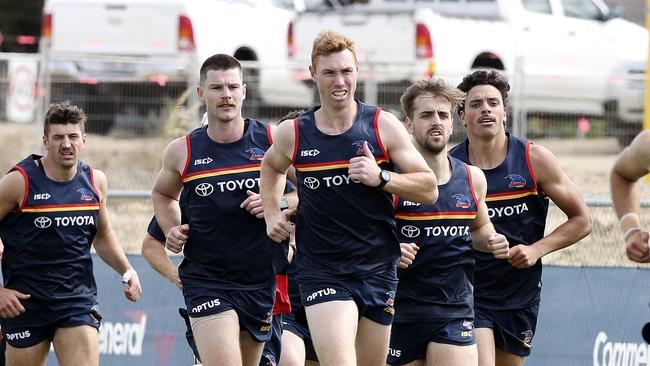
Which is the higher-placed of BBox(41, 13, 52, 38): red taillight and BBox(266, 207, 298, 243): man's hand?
BBox(41, 13, 52, 38): red taillight

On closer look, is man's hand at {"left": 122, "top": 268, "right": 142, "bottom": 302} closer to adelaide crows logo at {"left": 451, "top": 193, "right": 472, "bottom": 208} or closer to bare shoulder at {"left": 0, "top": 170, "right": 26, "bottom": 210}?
bare shoulder at {"left": 0, "top": 170, "right": 26, "bottom": 210}

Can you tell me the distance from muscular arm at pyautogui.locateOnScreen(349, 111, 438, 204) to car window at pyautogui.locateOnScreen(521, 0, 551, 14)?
12747 millimetres

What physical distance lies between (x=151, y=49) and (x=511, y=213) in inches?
386

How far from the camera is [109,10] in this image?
18.1 metres

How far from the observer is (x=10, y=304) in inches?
374

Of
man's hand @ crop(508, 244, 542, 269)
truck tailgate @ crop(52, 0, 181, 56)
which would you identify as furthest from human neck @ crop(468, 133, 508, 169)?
truck tailgate @ crop(52, 0, 181, 56)

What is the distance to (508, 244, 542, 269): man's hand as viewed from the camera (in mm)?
8750

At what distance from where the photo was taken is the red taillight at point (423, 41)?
1803 centimetres

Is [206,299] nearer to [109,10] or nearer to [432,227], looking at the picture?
[432,227]

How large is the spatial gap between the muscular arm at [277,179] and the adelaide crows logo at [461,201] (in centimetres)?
104

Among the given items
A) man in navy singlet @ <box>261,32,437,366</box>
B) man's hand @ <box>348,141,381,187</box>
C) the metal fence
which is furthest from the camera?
the metal fence

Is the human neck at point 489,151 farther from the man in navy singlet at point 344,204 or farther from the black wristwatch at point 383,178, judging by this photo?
A: the black wristwatch at point 383,178

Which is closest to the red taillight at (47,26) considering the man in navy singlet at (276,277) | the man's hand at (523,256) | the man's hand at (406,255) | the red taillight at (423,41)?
the red taillight at (423,41)

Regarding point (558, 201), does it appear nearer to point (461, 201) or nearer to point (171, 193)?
point (461, 201)
